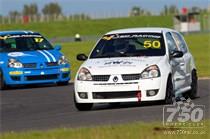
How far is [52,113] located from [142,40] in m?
2.48

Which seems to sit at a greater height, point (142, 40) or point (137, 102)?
point (142, 40)

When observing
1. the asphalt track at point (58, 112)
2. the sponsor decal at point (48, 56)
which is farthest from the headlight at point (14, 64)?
the asphalt track at point (58, 112)

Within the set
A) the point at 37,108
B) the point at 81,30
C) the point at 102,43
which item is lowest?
the point at 81,30

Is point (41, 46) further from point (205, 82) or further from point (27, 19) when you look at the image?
point (27, 19)

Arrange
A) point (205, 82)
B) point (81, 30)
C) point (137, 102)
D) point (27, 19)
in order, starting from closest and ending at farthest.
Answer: point (137, 102)
point (205, 82)
point (81, 30)
point (27, 19)

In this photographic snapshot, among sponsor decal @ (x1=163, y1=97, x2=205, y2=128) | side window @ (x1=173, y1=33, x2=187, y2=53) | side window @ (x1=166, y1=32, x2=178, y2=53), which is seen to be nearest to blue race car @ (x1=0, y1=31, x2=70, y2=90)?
side window @ (x1=173, y1=33, x2=187, y2=53)

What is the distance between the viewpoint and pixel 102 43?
16.0 meters

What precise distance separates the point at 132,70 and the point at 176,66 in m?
1.55

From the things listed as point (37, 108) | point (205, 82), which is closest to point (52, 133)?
point (37, 108)

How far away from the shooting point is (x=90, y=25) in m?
92.1

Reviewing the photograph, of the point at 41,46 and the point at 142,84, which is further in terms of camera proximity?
the point at 41,46

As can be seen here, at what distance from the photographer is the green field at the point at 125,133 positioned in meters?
9.71

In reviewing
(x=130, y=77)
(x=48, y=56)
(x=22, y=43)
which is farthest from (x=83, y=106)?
(x=22, y=43)

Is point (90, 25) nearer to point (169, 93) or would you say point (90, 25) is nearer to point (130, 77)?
point (169, 93)
